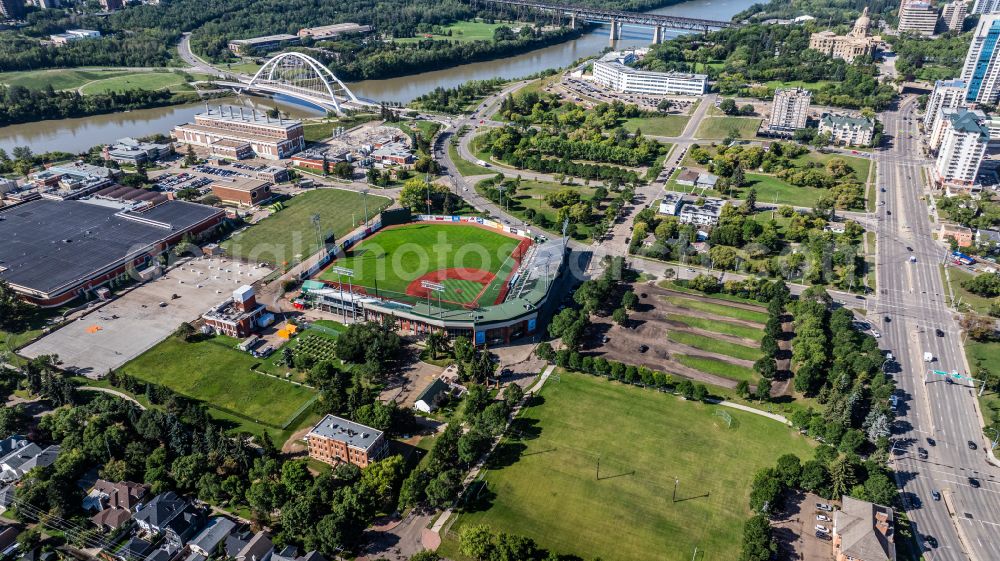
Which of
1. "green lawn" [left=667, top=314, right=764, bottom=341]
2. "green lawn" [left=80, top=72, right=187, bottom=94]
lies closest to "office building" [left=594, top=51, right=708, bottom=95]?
"green lawn" [left=667, top=314, right=764, bottom=341]

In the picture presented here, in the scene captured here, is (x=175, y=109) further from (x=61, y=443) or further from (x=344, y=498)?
(x=344, y=498)

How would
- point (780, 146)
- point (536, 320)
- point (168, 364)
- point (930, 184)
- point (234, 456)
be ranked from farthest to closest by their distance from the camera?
point (780, 146) → point (930, 184) → point (536, 320) → point (168, 364) → point (234, 456)

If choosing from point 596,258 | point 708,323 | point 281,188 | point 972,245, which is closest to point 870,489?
point 708,323

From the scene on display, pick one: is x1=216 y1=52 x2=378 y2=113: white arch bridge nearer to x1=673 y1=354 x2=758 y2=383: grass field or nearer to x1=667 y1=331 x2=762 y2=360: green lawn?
x1=667 y1=331 x2=762 y2=360: green lawn

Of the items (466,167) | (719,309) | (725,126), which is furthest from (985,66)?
(466,167)

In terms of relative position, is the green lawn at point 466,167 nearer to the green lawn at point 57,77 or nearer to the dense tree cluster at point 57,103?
the dense tree cluster at point 57,103

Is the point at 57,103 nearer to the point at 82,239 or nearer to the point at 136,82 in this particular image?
the point at 136,82

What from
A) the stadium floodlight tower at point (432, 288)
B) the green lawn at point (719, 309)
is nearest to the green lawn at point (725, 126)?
the green lawn at point (719, 309)
